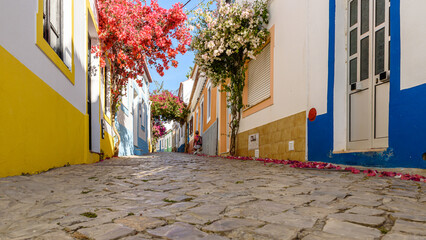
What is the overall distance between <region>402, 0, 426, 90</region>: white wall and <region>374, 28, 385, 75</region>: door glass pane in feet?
1.82

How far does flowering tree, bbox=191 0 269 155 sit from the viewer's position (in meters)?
8.20

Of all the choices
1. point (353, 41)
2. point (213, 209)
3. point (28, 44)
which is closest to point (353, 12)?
point (353, 41)

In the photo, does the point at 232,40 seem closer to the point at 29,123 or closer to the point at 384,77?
the point at 384,77

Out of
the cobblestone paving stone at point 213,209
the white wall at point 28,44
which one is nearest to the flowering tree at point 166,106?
the white wall at point 28,44

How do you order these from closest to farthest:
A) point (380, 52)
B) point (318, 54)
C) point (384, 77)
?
point (384, 77) → point (380, 52) → point (318, 54)

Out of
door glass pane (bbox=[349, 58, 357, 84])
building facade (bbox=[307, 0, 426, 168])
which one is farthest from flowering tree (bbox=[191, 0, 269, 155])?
door glass pane (bbox=[349, 58, 357, 84])

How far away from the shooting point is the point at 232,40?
27.2 ft

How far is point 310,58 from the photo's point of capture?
5977 mm

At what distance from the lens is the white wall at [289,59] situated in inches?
245

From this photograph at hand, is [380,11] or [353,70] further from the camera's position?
[353,70]

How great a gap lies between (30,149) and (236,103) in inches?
262

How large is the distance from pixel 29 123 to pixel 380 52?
4.59 meters

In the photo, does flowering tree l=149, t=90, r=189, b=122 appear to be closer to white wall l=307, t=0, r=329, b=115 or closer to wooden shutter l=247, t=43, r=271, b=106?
wooden shutter l=247, t=43, r=271, b=106

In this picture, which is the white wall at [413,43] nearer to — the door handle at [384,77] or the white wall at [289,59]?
the door handle at [384,77]
